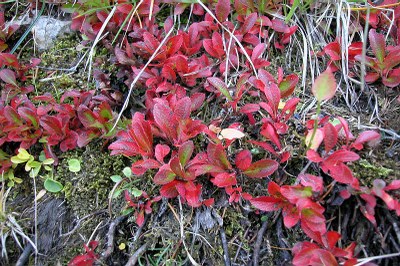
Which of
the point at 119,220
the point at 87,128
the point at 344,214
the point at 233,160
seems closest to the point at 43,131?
the point at 87,128

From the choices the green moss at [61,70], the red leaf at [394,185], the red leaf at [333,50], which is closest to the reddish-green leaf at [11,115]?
the green moss at [61,70]

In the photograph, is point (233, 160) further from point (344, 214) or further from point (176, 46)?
point (176, 46)

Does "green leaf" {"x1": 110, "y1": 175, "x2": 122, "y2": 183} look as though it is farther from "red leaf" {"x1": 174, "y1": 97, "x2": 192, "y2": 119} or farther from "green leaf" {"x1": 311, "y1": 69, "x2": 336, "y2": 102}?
"green leaf" {"x1": 311, "y1": 69, "x2": 336, "y2": 102}

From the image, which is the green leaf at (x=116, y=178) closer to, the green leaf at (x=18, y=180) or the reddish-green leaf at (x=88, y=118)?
the reddish-green leaf at (x=88, y=118)

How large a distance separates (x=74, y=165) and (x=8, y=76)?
668 mm

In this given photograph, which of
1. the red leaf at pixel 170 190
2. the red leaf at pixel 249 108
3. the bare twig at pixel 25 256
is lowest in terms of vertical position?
the bare twig at pixel 25 256

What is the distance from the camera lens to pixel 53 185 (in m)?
1.86

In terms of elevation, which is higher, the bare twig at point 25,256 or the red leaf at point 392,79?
the red leaf at point 392,79

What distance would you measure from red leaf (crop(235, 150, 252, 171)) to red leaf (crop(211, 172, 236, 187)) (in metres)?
0.06

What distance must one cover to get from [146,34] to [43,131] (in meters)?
0.72

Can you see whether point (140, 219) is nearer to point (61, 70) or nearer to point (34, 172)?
point (34, 172)

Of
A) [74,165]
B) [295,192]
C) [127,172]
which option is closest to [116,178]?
[127,172]

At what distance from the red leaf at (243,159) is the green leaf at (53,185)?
87 cm

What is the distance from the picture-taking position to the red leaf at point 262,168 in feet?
5.20
